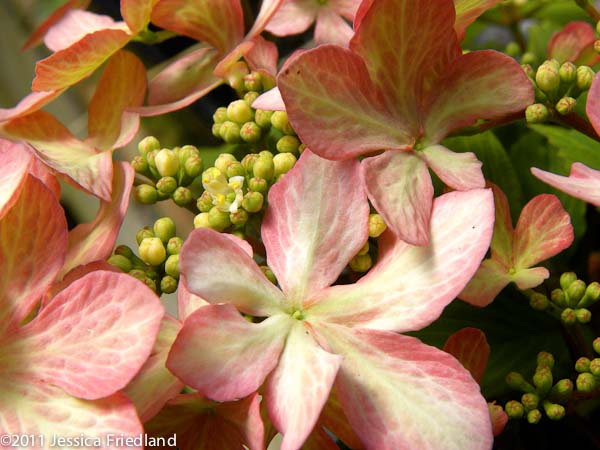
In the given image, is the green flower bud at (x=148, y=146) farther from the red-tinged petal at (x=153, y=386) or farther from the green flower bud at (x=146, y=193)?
the red-tinged petal at (x=153, y=386)

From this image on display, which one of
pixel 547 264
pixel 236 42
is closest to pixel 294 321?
pixel 236 42

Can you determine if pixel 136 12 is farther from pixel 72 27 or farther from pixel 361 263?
pixel 361 263

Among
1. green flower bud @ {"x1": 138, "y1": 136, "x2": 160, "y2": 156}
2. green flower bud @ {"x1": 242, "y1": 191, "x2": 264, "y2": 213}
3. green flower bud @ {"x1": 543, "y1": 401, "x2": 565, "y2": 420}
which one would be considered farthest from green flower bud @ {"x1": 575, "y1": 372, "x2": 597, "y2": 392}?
green flower bud @ {"x1": 138, "y1": 136, "x2": 160, "y2": 156}

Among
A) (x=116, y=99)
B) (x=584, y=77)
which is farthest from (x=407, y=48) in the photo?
(x=116, y=99)

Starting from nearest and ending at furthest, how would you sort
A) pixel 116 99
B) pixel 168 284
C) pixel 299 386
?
1. pixel 299 386
2. pixel 168 284
3. pixel 116 99

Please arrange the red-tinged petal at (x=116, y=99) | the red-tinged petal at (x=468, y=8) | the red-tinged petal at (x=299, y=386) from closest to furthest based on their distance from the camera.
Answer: the red-tinged petal at (x=299, y=386), the red-tinged petal at (x=468, y=8), the red-tinged petal at (x=116, y=99)

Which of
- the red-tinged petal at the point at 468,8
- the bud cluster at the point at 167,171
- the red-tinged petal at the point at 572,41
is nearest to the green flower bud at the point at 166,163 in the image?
the bud cluster at the point at 167,171
